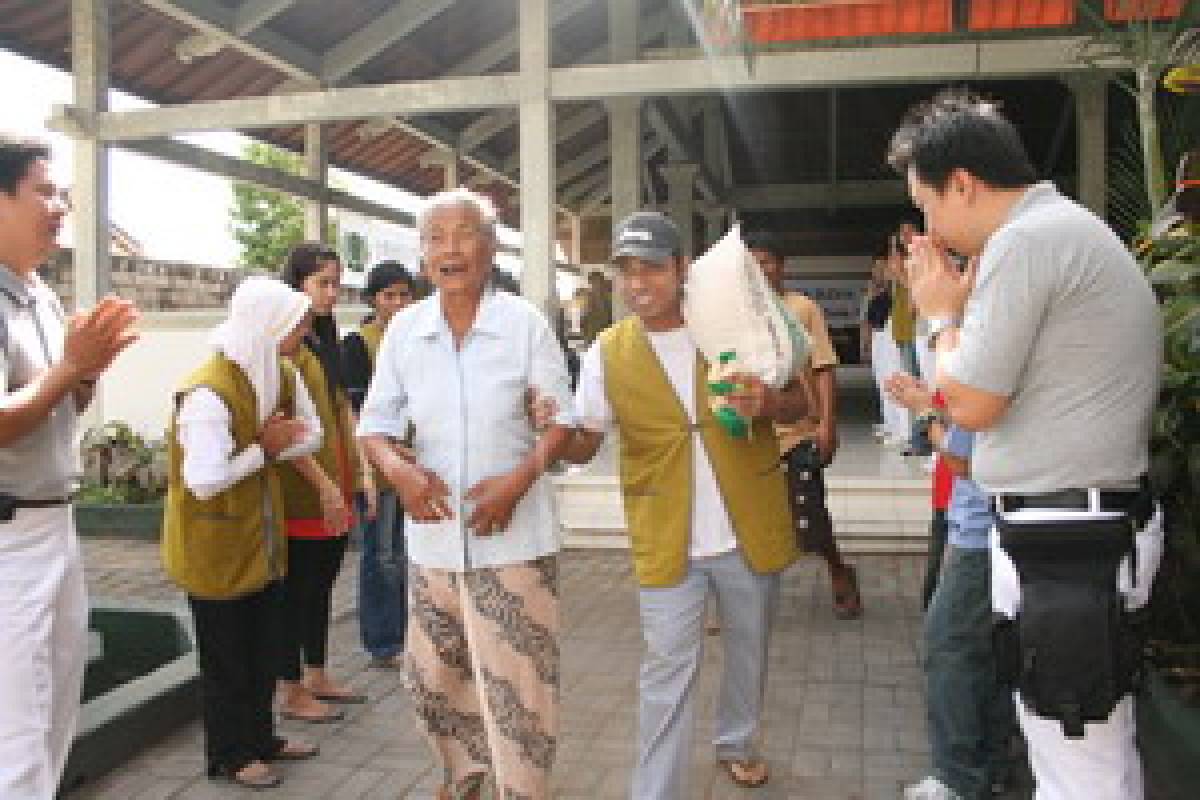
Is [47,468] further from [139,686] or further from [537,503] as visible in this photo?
[139,686]

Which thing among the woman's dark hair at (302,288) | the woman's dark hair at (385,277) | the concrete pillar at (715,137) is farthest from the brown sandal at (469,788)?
the concrete pillar at (715,137)

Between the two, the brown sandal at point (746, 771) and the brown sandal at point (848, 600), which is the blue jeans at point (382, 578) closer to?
the brown sandal at point (746, 771)

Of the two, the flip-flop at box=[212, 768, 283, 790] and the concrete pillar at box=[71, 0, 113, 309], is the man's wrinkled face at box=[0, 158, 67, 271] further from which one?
the concrete pillar at box=[71, 0, 113, 309]

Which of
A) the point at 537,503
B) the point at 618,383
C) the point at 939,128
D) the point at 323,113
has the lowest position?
the point at 537,503

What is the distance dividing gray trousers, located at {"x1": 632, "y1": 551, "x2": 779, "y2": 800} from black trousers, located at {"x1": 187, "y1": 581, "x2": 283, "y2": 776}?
1.28 m

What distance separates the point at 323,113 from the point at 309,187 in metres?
3.50

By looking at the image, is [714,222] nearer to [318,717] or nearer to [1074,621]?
[318,717]

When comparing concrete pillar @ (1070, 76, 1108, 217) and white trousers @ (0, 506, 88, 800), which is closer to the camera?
white trousers @ (0, 506, 88, 800)

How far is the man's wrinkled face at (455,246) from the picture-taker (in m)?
2.73

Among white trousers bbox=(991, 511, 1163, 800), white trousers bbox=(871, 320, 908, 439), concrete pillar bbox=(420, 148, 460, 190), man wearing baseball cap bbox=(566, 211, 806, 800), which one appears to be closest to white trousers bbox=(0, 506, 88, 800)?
man wearing baseball cap bbox=(566, 211, 806, 800)

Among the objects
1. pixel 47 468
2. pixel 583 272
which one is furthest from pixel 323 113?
pixel 583 272

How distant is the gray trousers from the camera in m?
2.88

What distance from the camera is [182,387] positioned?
3217 millimetres

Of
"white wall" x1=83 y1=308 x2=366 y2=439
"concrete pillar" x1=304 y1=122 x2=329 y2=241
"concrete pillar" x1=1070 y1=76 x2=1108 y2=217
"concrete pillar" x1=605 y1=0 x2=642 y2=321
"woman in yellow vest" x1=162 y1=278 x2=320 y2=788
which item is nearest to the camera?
"woman in yellow vest" x1=162 y1=278 x2=320 y2=788
